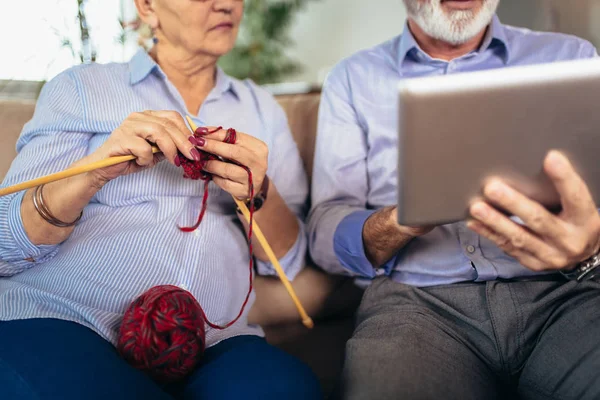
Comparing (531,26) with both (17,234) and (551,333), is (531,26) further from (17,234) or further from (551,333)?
(17,234)

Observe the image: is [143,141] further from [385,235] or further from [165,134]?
[385,235]

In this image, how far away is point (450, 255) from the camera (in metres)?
1.08

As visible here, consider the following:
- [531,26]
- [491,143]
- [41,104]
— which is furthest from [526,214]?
[531,26]

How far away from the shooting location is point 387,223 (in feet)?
3.21

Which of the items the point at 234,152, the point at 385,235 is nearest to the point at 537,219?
the point at 385,235

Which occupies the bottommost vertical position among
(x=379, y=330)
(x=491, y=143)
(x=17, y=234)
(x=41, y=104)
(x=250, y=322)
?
(x=250, y=322)

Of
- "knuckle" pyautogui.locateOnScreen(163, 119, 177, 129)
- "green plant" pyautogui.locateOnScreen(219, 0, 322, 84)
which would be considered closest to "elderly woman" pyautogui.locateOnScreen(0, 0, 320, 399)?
"knuckle" pyautogui.locateOnScreen(163, 119, 177, 129)

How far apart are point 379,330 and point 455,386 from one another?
169mm

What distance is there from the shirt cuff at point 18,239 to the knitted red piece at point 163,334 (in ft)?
0.68

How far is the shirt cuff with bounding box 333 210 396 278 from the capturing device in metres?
1.06

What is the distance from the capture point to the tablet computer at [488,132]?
0.67m

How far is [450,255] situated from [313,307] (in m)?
0.40

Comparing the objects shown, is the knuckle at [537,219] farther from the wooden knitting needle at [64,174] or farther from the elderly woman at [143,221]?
the wooden knitting needle at [64,174]

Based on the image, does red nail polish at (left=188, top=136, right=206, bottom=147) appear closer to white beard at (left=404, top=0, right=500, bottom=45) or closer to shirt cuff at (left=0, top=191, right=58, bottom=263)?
shirt cuff at (left=0, top=191, right=58, bottom=263)
